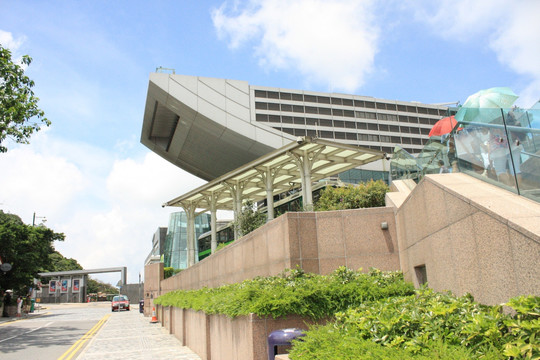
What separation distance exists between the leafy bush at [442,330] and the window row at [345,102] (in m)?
52.8

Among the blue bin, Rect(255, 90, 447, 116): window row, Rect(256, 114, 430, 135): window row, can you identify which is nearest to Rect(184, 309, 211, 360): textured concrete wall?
the blue bin

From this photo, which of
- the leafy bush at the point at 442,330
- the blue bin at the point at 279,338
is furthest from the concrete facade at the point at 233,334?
the leafy bush at the point at 442,330

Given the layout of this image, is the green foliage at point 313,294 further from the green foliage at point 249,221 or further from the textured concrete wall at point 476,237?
the green foliage at point 249,221

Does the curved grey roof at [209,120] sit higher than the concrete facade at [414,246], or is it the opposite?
the curved grey roof at [209,120]

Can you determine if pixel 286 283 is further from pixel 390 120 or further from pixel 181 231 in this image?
pixel 181 231

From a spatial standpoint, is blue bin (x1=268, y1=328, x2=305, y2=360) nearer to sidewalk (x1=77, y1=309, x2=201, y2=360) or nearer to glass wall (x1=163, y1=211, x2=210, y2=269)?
sidewalk (x1=77, y1=309, x2=201, y2=360)

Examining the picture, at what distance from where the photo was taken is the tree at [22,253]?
3784 cm

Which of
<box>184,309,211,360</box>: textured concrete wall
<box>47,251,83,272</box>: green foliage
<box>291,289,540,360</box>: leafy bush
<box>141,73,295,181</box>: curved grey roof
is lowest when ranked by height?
<box>184,309,211,360</box>: textured concrete wall

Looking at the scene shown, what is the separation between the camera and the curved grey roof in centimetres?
5006

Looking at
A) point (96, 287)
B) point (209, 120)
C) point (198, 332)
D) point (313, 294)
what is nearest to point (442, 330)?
point (313, 294)

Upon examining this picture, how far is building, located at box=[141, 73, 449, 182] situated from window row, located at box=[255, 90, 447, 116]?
0.13 metres

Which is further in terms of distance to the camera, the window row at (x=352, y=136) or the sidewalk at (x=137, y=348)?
the window row at (x=352, y=136)

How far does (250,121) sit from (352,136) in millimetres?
16855

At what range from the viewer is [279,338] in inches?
280
